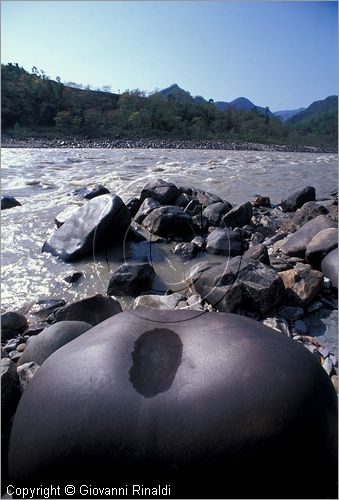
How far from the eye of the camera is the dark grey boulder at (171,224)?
524 centimetres

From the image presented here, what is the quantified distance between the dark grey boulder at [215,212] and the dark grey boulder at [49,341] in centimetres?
381

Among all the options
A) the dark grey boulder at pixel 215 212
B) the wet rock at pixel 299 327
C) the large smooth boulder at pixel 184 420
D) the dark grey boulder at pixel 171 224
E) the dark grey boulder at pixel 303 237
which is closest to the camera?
the large smooth boulder at pixel 184 420

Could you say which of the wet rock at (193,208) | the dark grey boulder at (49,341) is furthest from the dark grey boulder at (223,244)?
the dark grey boulder at (49,341)

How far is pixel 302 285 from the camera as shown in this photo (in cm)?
330

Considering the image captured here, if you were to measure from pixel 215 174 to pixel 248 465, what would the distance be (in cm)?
1043

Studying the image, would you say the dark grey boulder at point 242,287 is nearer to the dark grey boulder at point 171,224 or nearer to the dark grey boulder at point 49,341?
the dark grey boulder at point 49,341

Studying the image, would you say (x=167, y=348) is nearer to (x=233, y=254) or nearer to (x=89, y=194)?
(x=233, y=254)

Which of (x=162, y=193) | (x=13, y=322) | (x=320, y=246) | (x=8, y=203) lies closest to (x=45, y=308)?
(x=13, y=322)

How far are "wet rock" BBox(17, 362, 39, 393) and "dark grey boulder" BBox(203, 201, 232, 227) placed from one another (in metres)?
4.14

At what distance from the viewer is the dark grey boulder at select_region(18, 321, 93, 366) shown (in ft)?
7.02

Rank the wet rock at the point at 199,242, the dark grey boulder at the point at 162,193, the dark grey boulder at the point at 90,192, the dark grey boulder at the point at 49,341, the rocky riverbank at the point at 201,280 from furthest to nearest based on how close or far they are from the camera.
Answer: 1. the dark grey boulder at the point at 90,192
2. the dark grey boulder at the point at 162,193
3. the wet rock at the point at 199,242
4. the rocky riverbank at the point at 201,280
5. the dark grey boulder at the point at 49,341

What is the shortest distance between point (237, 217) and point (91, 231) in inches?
92.7

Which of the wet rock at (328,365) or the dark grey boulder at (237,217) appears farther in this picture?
the dark grey boulder at (237,217)

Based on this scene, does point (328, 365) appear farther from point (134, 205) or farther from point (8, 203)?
point (8, 203)
